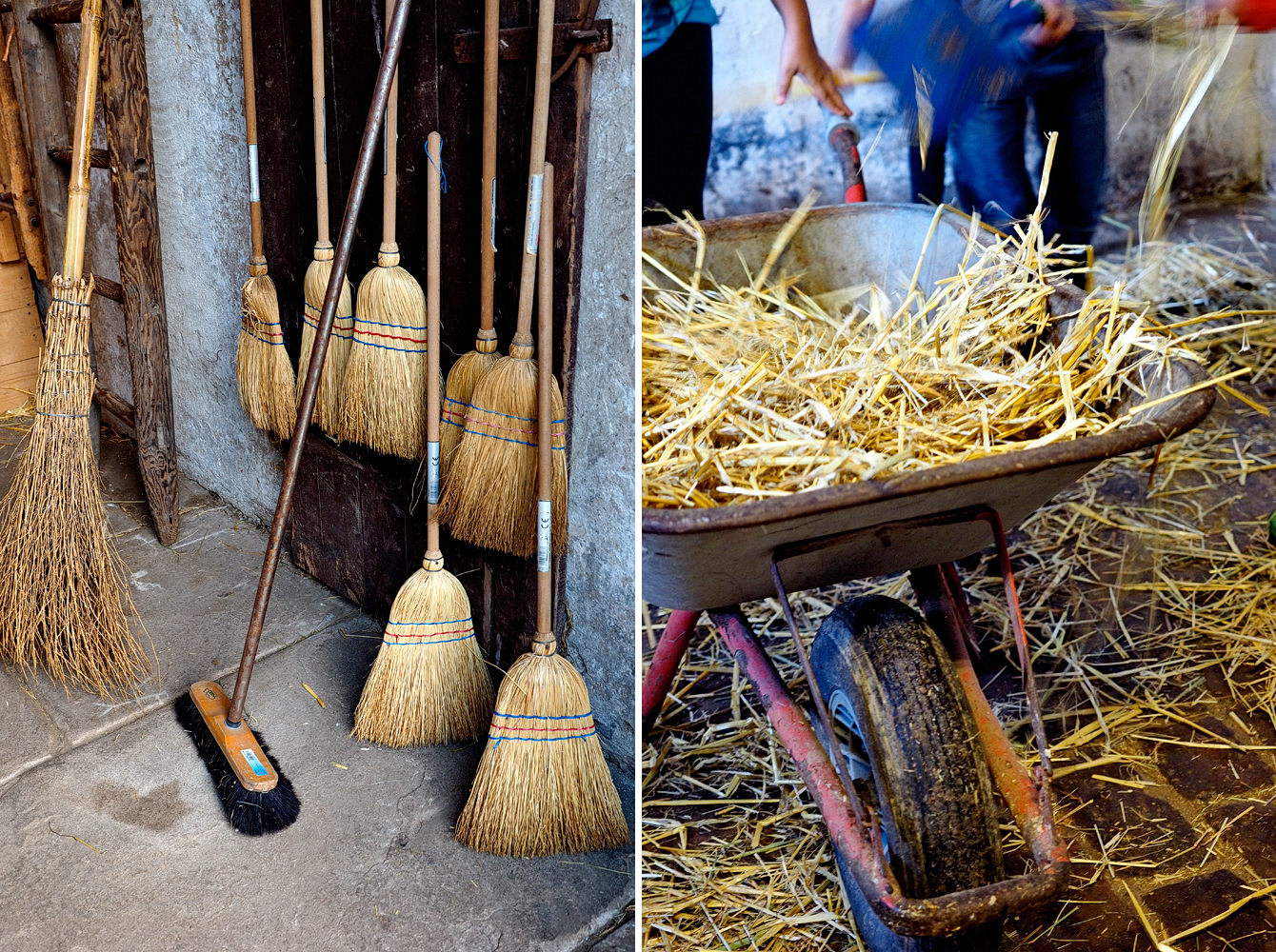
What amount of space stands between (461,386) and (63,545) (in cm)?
113

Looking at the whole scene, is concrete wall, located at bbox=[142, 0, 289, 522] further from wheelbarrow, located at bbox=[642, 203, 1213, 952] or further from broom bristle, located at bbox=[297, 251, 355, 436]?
wheelbarrow, located at bbox=[642, 203, 1213, 952]

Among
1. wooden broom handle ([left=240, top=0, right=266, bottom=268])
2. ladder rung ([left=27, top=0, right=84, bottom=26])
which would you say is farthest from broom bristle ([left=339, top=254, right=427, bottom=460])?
ladder rung ([left=27, top=0, right=84, bottom=26])

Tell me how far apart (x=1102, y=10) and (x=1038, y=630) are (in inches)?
56.8

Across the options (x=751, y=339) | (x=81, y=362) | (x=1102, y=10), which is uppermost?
(x=1102, y=10)

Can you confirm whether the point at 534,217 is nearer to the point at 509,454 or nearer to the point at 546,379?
the point at 546,379

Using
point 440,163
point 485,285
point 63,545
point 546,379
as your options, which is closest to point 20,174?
point 63,545

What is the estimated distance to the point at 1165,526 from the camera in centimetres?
314

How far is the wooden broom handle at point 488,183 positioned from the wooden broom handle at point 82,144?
1.01 meters

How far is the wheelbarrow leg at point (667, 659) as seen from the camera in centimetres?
202

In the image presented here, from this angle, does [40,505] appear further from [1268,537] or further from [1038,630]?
[1268,537]

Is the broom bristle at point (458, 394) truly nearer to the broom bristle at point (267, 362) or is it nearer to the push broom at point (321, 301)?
the push broom at point (321, 301)

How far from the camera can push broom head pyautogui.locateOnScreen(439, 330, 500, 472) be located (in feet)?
6.84

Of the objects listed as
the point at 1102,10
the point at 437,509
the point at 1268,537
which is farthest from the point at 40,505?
the point at 1268,537

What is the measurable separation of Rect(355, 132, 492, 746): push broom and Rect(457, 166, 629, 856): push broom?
0.24 meters
